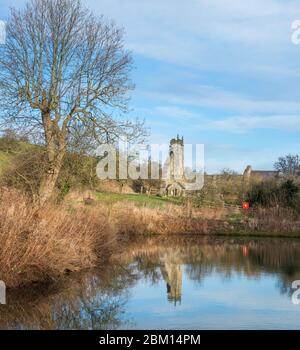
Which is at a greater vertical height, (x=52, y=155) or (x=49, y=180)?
(x=52, y=155)

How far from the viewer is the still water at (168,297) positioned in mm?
9203

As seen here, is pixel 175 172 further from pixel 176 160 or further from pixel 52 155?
pixel 52 155

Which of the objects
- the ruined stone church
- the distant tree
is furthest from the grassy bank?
the distant tree

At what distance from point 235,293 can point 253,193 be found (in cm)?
2340

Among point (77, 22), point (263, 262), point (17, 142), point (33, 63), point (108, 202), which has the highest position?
point (77, 22)

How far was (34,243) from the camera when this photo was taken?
1198cm

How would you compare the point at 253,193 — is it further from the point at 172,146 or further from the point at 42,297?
the point at 42,297

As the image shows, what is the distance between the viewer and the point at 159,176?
152 ft

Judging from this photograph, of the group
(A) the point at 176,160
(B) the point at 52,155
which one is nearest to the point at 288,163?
(A) the point at 176,160

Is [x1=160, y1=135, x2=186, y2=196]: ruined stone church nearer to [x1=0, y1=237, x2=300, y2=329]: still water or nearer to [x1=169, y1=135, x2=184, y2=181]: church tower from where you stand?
[x1=169, y1=135, x2=184, y2=181]: church tower

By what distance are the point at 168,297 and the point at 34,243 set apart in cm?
338

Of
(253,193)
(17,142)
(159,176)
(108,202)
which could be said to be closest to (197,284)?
(17,142)

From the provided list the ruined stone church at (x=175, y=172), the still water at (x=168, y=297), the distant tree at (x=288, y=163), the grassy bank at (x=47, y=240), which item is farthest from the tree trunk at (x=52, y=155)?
the distant tree at (x=288, y=163)

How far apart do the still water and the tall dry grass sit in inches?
17.4
